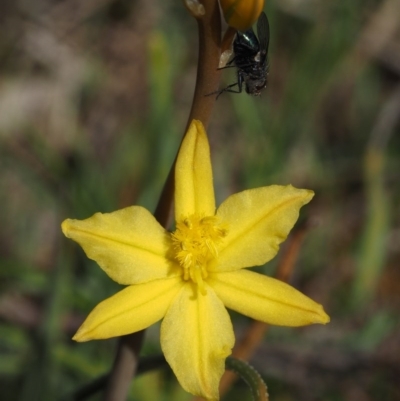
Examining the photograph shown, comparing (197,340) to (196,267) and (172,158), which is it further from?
(172,158)

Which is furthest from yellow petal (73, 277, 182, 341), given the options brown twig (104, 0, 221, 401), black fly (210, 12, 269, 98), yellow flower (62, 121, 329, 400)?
black fly (210, 12, 269, 98)

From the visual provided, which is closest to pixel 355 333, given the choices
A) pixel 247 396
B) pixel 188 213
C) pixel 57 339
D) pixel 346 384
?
pixel 346 384

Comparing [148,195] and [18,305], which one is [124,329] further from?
[18,305]

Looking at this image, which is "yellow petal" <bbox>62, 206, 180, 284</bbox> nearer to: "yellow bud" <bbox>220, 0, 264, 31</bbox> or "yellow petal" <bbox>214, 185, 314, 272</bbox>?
"yellow petal" <bbox>214, 185, 314, 272</bbox>

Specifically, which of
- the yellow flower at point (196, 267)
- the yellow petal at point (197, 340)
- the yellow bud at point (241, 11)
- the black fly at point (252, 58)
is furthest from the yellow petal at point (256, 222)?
the yellow bud at point (241, 11)

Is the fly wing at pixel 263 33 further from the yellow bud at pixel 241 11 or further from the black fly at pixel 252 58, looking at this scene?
the yellow bud at pixel 241 11

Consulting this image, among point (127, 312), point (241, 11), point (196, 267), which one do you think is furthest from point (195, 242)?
point (241, 11)
